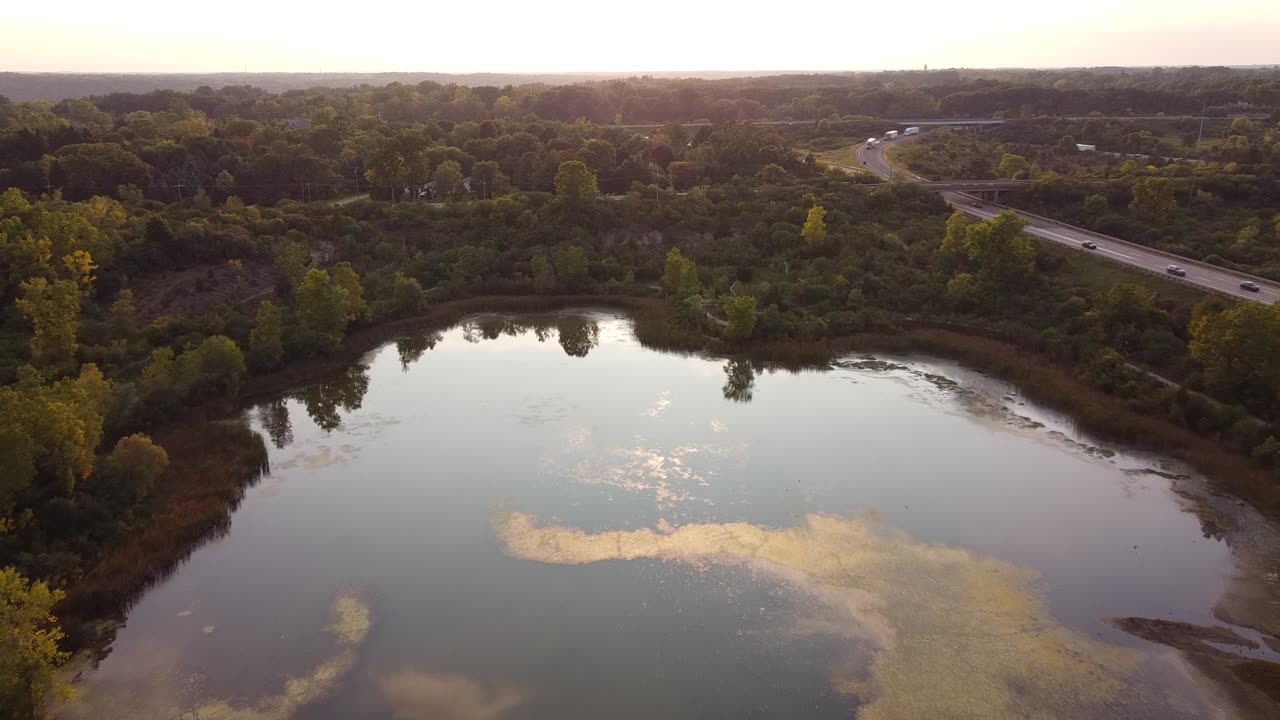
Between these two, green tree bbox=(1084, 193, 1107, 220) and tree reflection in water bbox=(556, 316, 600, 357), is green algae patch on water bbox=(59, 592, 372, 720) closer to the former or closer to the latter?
tree reflection in water bbox=(556, 316, 600, 357)

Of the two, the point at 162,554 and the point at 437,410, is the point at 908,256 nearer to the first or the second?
the point at 437,410

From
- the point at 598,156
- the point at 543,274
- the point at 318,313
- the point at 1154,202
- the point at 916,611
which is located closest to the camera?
the point at 916,611

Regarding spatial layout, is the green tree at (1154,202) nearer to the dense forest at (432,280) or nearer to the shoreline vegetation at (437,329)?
the dense forest at (432,280)

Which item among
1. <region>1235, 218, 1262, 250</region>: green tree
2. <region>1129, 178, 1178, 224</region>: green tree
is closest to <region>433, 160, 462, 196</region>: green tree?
<region>1129, 178, 1178, 224</region>: green tree

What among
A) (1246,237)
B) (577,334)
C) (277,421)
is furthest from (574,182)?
(1246,237)

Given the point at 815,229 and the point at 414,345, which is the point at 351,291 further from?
the point at 815,229
